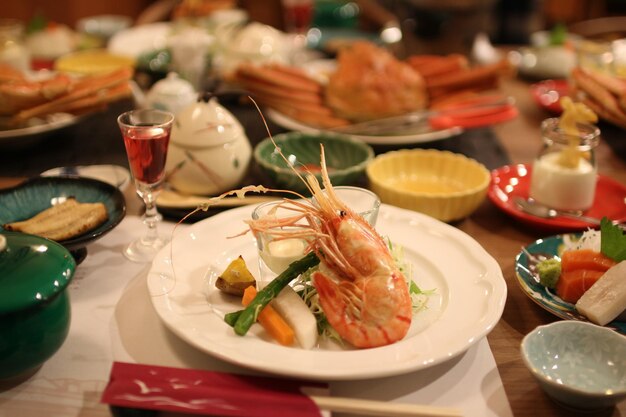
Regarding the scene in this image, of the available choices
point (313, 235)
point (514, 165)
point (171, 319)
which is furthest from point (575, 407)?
point (514, 165)

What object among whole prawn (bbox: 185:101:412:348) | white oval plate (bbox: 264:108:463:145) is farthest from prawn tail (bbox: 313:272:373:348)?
white oval plate (bbox: 264:108:463:145)

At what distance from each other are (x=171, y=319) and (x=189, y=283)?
15 cm

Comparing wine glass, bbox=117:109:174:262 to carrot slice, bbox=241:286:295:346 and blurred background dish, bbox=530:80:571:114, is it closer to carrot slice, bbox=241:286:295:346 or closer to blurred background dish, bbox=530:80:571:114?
carrot slice, bbox=241:286:295:346

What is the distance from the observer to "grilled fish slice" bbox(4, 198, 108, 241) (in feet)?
3.90

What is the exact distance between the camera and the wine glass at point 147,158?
3.98 ft

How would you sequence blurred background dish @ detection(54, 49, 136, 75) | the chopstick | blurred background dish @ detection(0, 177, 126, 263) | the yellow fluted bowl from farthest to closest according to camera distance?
blurred background dish @ detection(54, 49, 136, 75) → the yellow fluted bowl → blurred background dish @ detection(0, 177, 126, 263) → the chopstick

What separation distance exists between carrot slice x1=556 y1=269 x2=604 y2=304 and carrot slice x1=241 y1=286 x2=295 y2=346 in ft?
1.68

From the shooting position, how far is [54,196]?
1374 mm

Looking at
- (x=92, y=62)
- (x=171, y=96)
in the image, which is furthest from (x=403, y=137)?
(x=92, y=62)

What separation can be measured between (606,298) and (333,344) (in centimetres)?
48

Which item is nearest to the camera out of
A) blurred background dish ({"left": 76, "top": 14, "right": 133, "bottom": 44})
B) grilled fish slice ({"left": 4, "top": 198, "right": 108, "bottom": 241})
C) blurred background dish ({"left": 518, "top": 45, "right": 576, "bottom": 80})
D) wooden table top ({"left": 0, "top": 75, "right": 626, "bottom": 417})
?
wooden table top ({"left": 0, "top": 75, "right": 626, "bottom": 417})

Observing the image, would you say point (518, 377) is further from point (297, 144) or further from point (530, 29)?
point (530, 29)

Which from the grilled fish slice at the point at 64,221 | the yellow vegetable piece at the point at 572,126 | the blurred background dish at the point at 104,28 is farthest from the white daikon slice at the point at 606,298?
the blurred background dish at the point at 104,28

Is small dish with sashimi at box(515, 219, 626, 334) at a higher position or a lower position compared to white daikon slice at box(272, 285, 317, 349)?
lower
